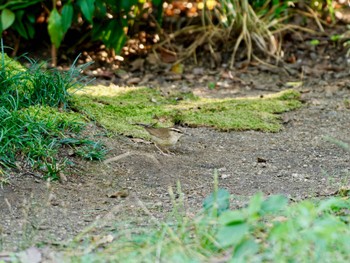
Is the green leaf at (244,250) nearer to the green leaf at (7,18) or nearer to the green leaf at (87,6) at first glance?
the green leaf at (87,6)

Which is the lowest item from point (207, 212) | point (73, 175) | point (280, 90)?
point (280, 90)

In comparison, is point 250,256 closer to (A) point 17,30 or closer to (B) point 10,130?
(B) point 10,130

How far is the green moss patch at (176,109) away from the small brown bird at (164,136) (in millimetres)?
109

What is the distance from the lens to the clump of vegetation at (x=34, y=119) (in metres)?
4.13

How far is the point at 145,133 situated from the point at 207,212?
6.01ft

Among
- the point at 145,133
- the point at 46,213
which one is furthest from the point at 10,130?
the point at 145,133

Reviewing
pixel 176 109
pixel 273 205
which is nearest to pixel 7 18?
pixel 176 109

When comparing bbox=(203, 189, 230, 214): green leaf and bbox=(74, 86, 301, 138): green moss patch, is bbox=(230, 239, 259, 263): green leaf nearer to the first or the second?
bbox=(203, 189, 230, 214): green leaf

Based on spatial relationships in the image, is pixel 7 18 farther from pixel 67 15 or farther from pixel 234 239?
pixel 234 239

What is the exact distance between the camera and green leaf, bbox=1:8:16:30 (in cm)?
657

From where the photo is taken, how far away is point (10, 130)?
4160 mm

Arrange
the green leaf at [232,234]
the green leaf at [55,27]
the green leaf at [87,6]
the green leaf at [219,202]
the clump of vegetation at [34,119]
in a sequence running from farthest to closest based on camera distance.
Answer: the green leaf at [55,27], the green leaf at [87,6], the clump of vegetation at [34,119], the green leaf at [219,202], the green leaf at [232,234]

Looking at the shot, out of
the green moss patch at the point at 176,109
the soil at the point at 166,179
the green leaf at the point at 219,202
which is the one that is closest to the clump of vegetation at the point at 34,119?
the soil at the point at 166,179

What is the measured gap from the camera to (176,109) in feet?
18.9
